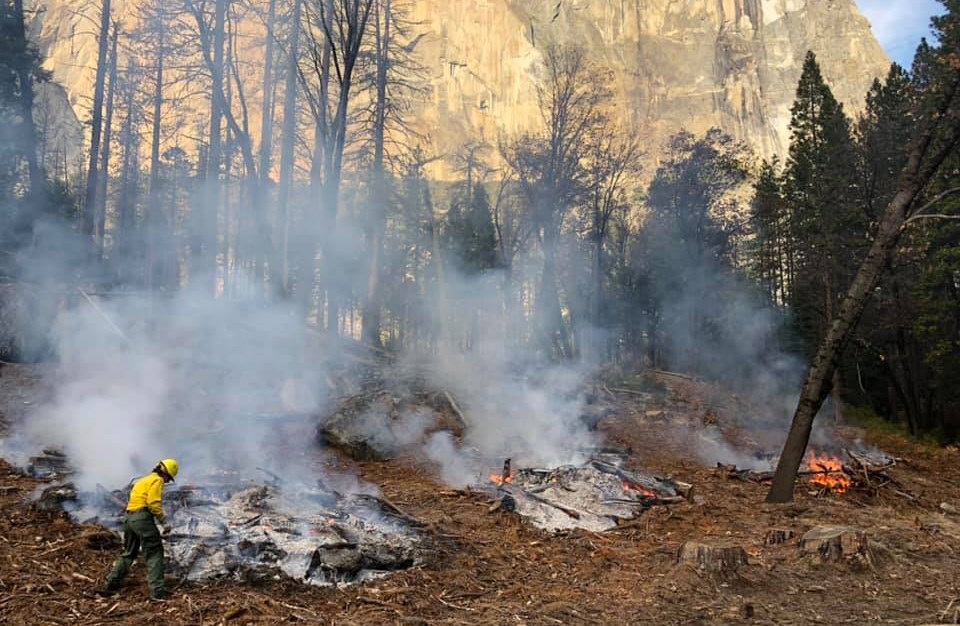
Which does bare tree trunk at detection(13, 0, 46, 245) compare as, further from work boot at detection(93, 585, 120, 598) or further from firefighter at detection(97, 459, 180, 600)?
work boot at detection(93, 585, 120, 598)

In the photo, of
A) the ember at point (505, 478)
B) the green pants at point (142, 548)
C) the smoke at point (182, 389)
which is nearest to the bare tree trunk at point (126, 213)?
the smoke at point (182, 389)

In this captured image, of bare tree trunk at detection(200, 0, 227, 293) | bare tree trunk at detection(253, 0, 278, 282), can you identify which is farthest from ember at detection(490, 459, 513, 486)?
bare tree trunk at detection(253, 0, 278, 282)

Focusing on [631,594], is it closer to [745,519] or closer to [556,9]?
[745,519]

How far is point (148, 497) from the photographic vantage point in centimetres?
470

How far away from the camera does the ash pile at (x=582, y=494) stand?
7199 mm

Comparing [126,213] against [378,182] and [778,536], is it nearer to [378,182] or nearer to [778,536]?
[378,182]

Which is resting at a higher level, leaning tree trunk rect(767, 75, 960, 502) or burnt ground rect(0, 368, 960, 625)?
leaning tree trunk rect(767, 75, 960, 502)

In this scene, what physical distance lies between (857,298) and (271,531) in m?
7.90

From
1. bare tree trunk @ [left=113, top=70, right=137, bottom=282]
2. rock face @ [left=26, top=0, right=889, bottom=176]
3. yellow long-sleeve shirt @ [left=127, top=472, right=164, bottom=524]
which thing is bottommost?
yellow long-sleeve shirt @ [left=127, top=472, right=164, bottom=524]

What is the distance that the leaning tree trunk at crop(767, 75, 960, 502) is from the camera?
7.78 meters

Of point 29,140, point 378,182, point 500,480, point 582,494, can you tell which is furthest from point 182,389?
point 29,140

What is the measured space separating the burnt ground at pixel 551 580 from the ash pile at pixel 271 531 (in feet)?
0.59

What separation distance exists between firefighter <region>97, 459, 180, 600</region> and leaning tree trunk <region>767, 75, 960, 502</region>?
755cm

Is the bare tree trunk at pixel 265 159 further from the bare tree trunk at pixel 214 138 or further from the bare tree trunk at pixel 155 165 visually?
the bare tree trunk at pixel 155 165
